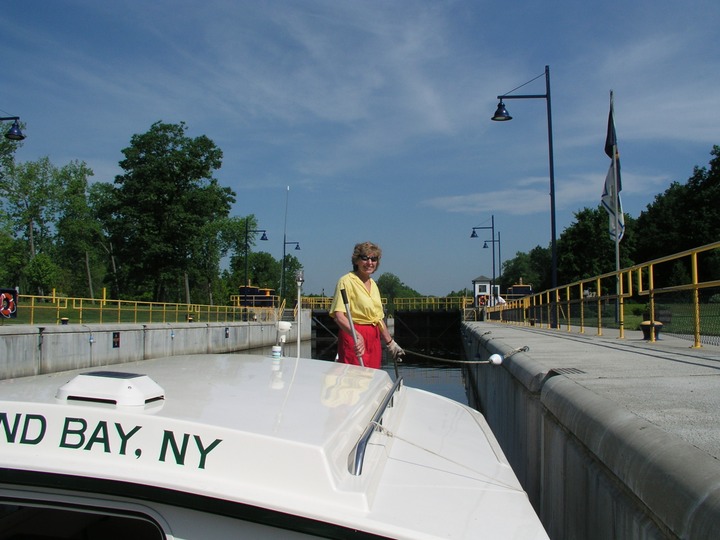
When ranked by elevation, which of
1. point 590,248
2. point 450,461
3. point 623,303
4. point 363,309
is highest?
point 590,248

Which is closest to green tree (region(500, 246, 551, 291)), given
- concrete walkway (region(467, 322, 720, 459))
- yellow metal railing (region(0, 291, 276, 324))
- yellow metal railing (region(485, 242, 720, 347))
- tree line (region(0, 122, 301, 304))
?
tree line (region(0, 122, 301, 304))

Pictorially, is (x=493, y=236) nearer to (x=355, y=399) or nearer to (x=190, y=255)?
(x=190, y=255)

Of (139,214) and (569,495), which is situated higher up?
(139,214)

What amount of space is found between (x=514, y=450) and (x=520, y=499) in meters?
5.05

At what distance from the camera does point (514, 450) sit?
696cm

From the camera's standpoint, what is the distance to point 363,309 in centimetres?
532

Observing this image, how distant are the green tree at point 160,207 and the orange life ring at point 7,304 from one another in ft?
110

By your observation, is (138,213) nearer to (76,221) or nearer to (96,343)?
(76,221)

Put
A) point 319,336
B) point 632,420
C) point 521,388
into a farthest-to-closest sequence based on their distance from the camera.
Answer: point 319,336
point 521,388
point 632,420

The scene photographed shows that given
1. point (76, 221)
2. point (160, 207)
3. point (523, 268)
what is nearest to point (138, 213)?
point (160, 207)

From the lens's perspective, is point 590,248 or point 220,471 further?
point 590,248

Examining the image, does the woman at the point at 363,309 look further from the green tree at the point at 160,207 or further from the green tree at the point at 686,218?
the green tree at the point at 686,218

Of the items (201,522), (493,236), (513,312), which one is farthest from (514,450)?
(493,236)

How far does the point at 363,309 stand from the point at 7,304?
19.7 metres
